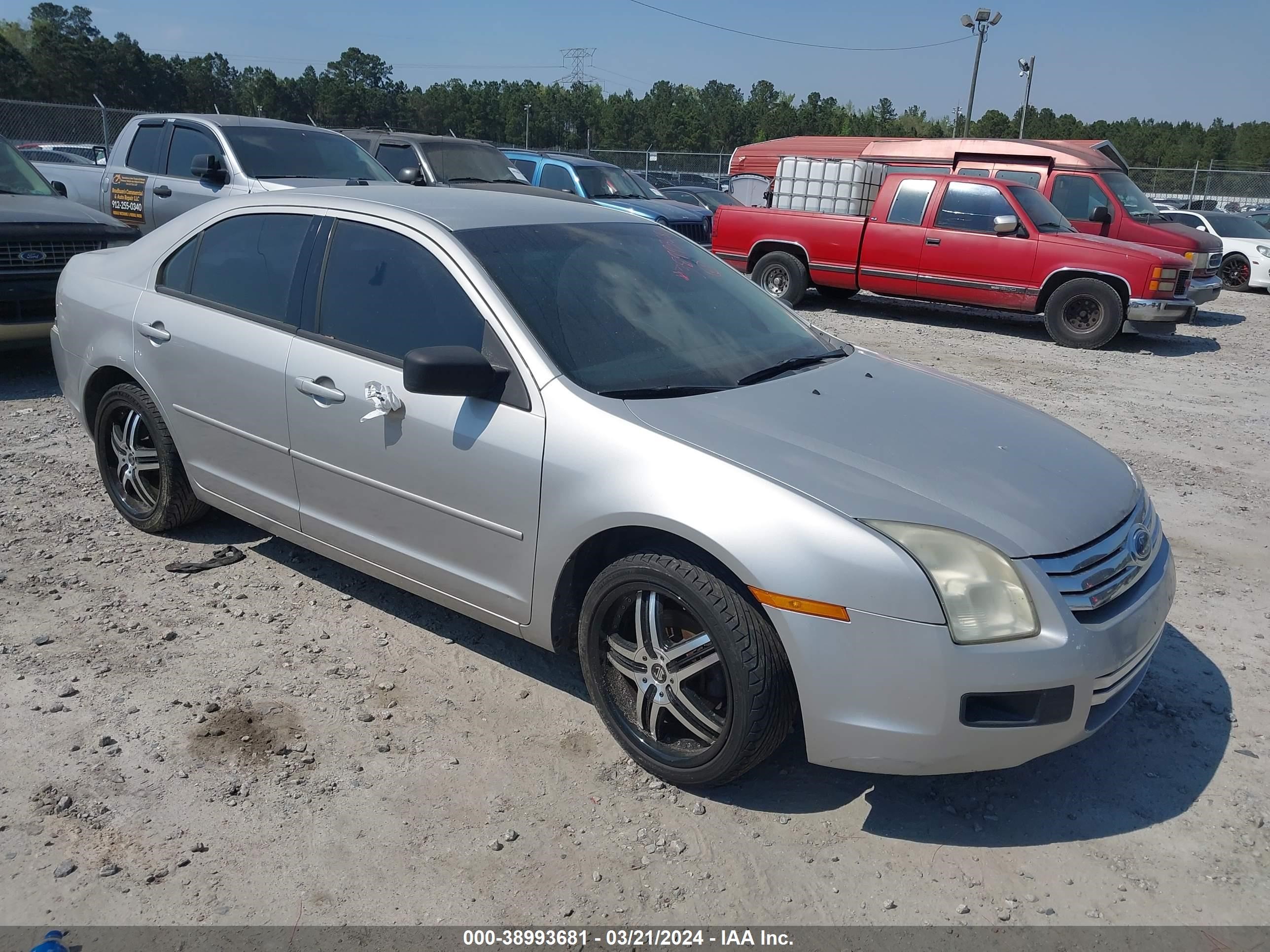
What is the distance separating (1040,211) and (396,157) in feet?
25.9

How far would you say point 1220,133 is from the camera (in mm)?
69562

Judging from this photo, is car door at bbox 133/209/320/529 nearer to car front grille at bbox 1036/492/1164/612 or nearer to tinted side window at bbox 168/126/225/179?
car front grille at bbox 1036/492/1164/612

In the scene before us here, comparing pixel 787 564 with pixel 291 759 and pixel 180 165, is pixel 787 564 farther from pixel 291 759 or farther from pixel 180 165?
pixel 180 165

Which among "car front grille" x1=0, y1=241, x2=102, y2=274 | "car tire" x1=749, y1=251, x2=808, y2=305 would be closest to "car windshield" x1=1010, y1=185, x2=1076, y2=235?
"car tire" x1=749, y1=251, x2=808, y2=305

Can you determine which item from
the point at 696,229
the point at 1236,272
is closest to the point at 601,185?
the point at 696,229

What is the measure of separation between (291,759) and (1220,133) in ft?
271

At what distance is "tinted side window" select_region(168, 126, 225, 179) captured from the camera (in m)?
9.57

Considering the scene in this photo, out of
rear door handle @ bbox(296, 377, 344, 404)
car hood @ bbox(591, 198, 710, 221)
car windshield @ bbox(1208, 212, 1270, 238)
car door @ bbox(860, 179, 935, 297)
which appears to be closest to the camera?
rear door handle @ bbox(296, 377, 344, 404)

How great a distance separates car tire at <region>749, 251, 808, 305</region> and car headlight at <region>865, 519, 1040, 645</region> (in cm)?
1070

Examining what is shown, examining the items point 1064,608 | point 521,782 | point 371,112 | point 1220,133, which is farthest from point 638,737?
point 1220,133

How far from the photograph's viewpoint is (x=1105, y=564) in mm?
2830

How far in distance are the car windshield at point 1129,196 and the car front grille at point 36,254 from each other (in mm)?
12495

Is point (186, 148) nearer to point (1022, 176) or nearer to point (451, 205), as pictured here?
point (451, 205)

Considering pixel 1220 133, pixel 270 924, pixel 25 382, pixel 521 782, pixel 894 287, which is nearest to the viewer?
pixel 270 924
